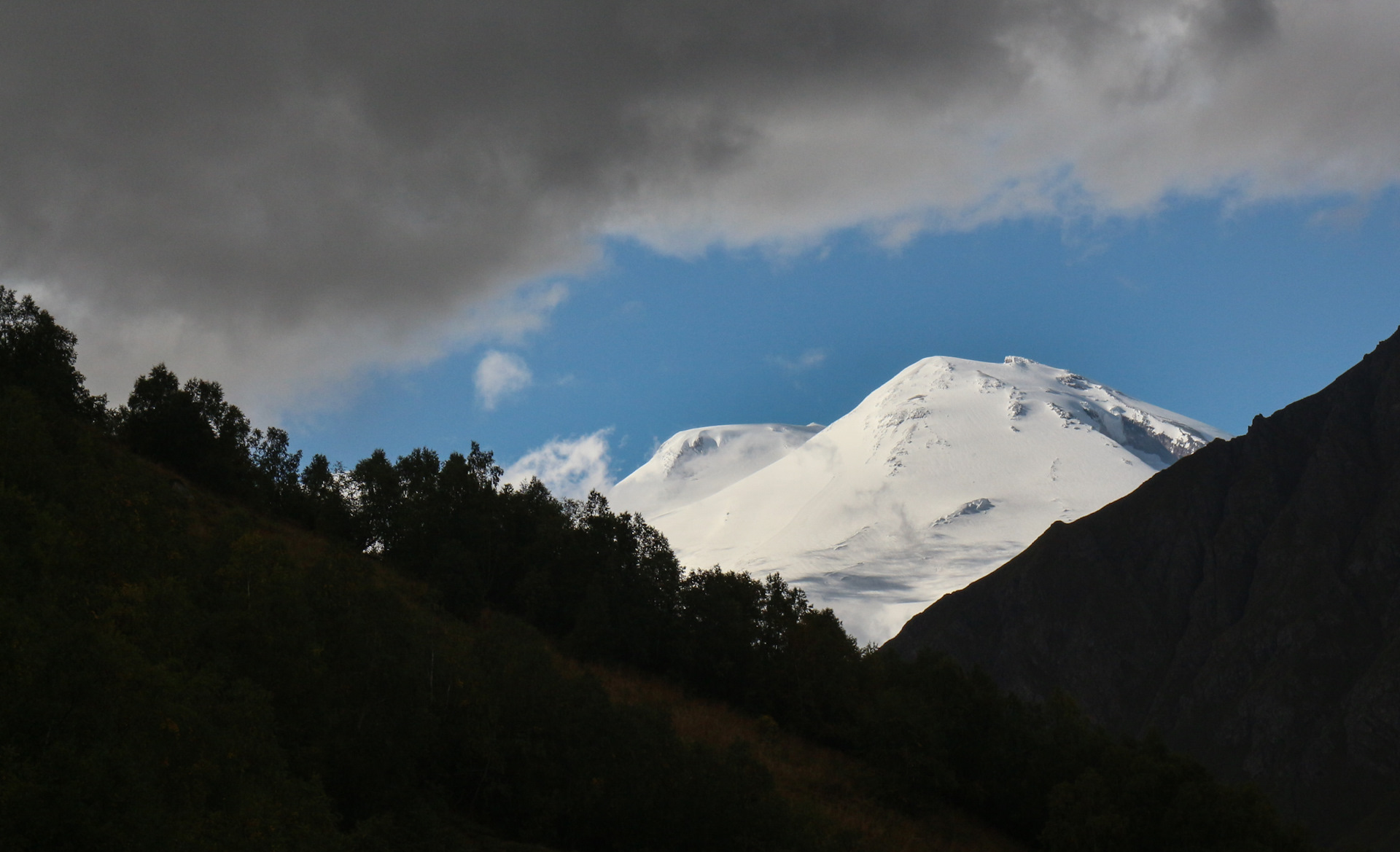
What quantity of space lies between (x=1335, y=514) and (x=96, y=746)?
730ft

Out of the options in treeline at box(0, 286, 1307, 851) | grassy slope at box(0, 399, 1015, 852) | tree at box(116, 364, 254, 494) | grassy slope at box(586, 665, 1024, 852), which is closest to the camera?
grassy slope at box(0, 399, 1015, 852)

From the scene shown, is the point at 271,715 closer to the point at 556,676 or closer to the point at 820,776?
the point at 556,676

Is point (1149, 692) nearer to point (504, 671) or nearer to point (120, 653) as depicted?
point (504, 671)

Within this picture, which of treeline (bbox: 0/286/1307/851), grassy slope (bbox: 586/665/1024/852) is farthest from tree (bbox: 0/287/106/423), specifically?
grassy slope (bbox: 586/665/1024/852)

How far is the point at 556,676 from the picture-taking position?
32.7m

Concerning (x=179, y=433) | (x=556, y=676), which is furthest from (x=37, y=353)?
(x=556, y=676)

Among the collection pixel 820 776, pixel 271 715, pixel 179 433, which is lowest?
pixel 820 776

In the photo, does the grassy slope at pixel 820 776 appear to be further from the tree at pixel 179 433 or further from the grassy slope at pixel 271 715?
the tree at pixel 179 433

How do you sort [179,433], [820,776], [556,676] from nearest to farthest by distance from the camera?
1. [556,676]
2. [820,776]
3. [179,433]

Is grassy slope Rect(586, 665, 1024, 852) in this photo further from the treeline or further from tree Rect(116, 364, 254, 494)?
tree Rect(116, 364, 254, 494)

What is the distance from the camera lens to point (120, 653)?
55.7ft

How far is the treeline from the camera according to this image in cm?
2631

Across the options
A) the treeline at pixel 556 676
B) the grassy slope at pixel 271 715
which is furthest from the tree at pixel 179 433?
the grassy slope at pixel 271 715

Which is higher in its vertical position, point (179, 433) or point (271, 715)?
point (179, 433)
